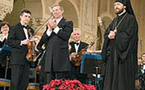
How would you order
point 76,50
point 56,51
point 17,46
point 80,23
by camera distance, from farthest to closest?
point 80,23 → point 76,50 → point 17,46 → point 56,51

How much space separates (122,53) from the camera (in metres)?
5.54

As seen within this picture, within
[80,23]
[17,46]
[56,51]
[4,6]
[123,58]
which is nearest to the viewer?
[123,58]

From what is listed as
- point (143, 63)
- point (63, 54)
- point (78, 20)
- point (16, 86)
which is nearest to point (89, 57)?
point (63, 54)

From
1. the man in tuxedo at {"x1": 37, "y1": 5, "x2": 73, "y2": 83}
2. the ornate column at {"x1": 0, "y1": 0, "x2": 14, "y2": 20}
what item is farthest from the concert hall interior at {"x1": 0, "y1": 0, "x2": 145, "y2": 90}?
the man in tuxedo at {"x1": 37, "y1": 5, "x2": 73, "y2": 83}

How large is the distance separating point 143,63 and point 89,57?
329 centimetres

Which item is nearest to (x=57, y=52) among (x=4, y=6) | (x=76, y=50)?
(x=76, y=50)

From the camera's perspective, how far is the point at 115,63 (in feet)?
18.4

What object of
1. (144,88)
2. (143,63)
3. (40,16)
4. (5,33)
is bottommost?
(144,88)

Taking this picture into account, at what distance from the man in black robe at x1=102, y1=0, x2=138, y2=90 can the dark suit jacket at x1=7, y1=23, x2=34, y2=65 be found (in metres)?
1.83

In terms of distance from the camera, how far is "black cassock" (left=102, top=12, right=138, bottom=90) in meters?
5.52

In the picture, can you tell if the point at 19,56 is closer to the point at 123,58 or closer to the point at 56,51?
the point at 56,51

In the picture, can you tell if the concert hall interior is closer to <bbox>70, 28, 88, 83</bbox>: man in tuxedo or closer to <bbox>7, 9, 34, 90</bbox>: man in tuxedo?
<bbox>70, 28, 88, 83</bbox>: man in tuxedo

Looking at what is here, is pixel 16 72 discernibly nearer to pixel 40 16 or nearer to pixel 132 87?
pixel 132 87

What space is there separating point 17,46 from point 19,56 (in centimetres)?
21
